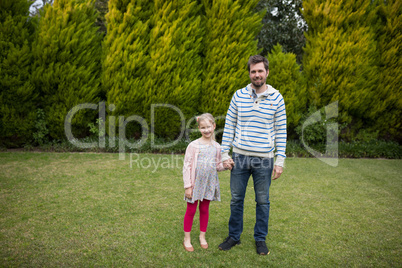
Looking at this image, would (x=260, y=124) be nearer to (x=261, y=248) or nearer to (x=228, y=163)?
(x=228, y=163)

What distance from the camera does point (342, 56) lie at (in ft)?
24.6

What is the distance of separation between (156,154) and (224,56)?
10.6 feet

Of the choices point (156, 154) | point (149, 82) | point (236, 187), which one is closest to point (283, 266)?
point (236, 187)

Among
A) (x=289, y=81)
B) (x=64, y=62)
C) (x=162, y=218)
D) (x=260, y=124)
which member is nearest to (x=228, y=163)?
(x=260, y=124)

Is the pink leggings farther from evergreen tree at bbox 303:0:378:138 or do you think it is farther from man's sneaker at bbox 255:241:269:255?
evergreen tree at bbox 303:0:378:138

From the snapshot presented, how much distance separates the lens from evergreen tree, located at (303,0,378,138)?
750 cm

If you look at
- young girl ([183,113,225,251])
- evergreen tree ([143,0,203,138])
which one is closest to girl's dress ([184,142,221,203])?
young girl ([183,113,225,251])

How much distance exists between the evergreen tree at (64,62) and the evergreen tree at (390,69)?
314 inches

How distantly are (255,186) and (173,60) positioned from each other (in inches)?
206

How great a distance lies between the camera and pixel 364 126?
834 cm

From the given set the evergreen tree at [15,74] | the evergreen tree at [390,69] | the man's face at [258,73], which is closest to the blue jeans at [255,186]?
the man's face at [258,73]

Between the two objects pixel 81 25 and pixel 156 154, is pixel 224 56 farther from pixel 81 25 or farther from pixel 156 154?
pixel 81 25

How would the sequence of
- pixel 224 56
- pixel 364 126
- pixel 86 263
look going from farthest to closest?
1. pixel 364 126
2. pixel 224 56
3. pixel 86 263

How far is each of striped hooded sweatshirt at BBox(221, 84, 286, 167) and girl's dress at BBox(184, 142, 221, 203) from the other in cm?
16
